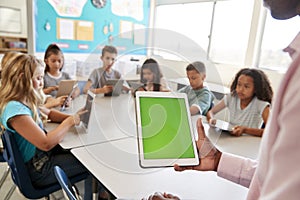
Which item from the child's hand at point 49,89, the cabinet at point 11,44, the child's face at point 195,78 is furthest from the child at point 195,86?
the cabinet at point 11,44

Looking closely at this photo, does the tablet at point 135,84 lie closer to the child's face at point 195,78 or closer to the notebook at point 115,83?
the notebook at point 115,83

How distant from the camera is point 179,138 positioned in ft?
3.03

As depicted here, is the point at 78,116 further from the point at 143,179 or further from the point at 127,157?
the point at 143,179

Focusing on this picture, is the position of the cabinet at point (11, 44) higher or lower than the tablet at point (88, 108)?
higher

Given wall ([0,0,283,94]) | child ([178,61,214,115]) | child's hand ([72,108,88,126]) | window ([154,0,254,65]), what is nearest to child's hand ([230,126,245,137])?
wall ([0,0,283,94])

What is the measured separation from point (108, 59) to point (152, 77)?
241 mm

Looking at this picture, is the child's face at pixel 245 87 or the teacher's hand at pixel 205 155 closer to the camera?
the teacher's hand at pixel 205 155

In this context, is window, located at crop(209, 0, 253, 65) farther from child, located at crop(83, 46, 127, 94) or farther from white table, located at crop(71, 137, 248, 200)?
white table, located at crop(71, 137, 248, 200)

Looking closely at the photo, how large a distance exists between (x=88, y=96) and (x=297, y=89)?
3.82 feet

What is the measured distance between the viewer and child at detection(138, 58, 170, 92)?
1160mm

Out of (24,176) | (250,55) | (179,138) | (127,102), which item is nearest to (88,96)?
(127,102)

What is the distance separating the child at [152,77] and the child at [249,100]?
2.27 feet

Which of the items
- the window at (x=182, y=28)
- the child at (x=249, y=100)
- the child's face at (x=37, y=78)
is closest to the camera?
the window at (x=182, y=28)

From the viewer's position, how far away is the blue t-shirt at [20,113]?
126 centimetres
